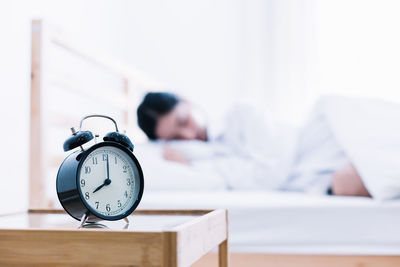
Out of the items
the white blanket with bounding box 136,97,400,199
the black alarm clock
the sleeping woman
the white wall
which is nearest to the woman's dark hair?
the sleeping woman

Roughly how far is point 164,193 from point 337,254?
0.57 m

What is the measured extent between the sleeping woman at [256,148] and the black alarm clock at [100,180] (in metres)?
0.88

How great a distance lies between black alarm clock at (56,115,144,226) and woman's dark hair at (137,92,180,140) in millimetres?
1277

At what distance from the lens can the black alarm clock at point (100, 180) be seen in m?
0.74

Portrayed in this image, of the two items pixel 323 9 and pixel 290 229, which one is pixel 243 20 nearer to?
pixel 323 9

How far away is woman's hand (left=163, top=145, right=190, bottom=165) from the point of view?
187 centimetres

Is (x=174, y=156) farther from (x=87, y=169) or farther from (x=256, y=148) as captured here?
(x=87, y=169)

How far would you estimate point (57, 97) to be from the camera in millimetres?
2273

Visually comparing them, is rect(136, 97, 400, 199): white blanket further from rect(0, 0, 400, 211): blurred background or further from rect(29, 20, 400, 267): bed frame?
rect(0, 0, 400, 211): blurred background

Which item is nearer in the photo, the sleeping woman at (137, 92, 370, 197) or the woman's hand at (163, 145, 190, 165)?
the sleeping woman at (137, 92, 370, 197)

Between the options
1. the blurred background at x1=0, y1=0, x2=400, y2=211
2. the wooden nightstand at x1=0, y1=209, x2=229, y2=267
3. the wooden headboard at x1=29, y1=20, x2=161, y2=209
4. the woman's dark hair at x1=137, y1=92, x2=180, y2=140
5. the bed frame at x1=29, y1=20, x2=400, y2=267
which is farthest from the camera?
the blurred background at x1=0, y1=0, x2=400, y2=211

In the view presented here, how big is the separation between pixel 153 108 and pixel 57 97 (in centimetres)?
52

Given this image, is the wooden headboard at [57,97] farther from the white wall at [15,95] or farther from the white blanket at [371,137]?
the white blanket at [371,137]

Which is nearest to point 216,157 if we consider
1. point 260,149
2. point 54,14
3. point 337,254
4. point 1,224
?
point 260,149
